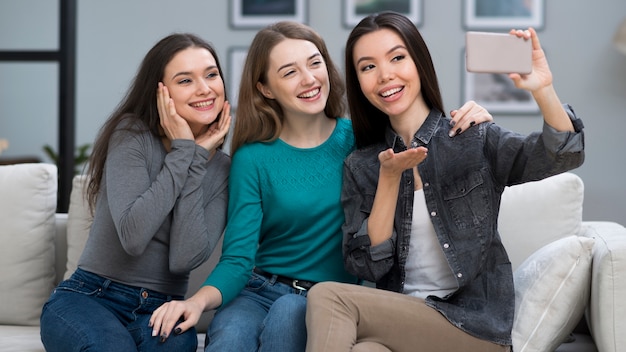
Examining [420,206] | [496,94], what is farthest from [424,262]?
[496,94]

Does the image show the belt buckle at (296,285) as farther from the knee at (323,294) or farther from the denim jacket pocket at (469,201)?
the denim jacket pocket at (469,201)

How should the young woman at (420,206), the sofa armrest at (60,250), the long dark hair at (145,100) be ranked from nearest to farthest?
the young woman at (420,206) < the long dark hair at (145,100) < the sofa armrest at (60,250)

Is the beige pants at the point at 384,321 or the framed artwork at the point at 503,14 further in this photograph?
the framed artwork at the point at 503,14

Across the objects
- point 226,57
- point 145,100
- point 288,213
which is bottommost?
point 288,213

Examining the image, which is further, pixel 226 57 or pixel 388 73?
pixel 226 57

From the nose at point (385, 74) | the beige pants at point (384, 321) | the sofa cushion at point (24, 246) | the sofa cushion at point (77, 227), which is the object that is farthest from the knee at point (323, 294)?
the sofa cushion at point (24, 246)

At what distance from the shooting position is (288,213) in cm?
205

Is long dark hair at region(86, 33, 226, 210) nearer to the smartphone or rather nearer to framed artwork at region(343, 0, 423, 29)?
the smartphone

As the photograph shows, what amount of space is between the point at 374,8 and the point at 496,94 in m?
0.93

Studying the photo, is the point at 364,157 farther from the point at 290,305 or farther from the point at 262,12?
the point at 262,12

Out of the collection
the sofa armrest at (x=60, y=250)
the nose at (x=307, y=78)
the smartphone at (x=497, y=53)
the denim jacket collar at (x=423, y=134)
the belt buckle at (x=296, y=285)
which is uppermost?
the smartphone at (x=497, y=53)

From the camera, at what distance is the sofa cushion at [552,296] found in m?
1.81

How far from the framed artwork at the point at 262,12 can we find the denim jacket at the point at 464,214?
329 cm

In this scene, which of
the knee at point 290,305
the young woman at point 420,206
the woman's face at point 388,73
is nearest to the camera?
the young woman at point 420,206
